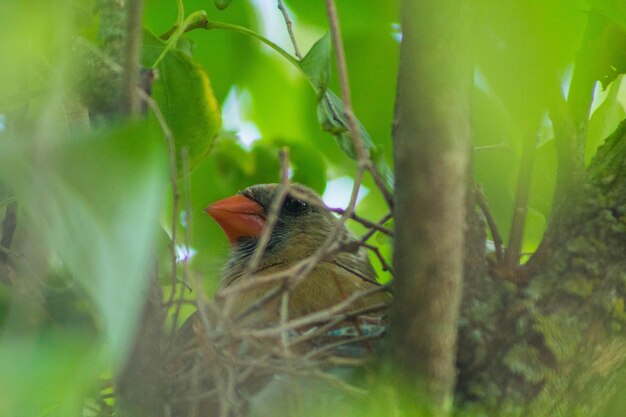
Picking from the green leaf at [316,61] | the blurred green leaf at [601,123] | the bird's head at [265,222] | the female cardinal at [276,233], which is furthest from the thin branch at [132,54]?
the bird's head at [265,222]

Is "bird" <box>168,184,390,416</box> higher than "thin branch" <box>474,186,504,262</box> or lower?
lower

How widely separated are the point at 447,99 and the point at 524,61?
183 millimetres

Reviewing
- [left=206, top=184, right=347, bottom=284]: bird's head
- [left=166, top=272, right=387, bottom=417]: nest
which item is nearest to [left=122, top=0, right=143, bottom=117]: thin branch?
[left=166, top=272, right=387, bottom=417]: nest

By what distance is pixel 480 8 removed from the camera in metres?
1.09

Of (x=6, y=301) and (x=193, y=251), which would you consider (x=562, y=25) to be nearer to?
(x=6, y=301)

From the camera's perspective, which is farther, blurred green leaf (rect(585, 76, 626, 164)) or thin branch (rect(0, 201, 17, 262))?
blurred green leaf (rect(585, 76, 626, 164))

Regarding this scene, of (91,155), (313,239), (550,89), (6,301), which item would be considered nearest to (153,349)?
(6,301)

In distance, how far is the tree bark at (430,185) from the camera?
131 cm

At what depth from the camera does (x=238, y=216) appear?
3.11m

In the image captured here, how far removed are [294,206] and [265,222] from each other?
0.16 metres

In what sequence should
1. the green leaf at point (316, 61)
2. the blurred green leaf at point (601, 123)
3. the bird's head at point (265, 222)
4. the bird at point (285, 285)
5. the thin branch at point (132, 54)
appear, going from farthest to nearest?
the bird's head at point (265, 222)
the blurred green leaf at point (601, 123)
the green leaf at point (316, 61)
the bird at point (285, 285)
the thin branch at point (132, 54)

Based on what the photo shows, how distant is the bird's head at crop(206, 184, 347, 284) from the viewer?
3.05 metres

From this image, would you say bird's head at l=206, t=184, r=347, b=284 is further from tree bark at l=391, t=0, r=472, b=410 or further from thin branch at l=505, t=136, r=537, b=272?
tree bark at l=391, t=0, r=472, b=410

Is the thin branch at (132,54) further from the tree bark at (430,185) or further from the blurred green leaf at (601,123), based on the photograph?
the blurred green leaf at (601,123)
